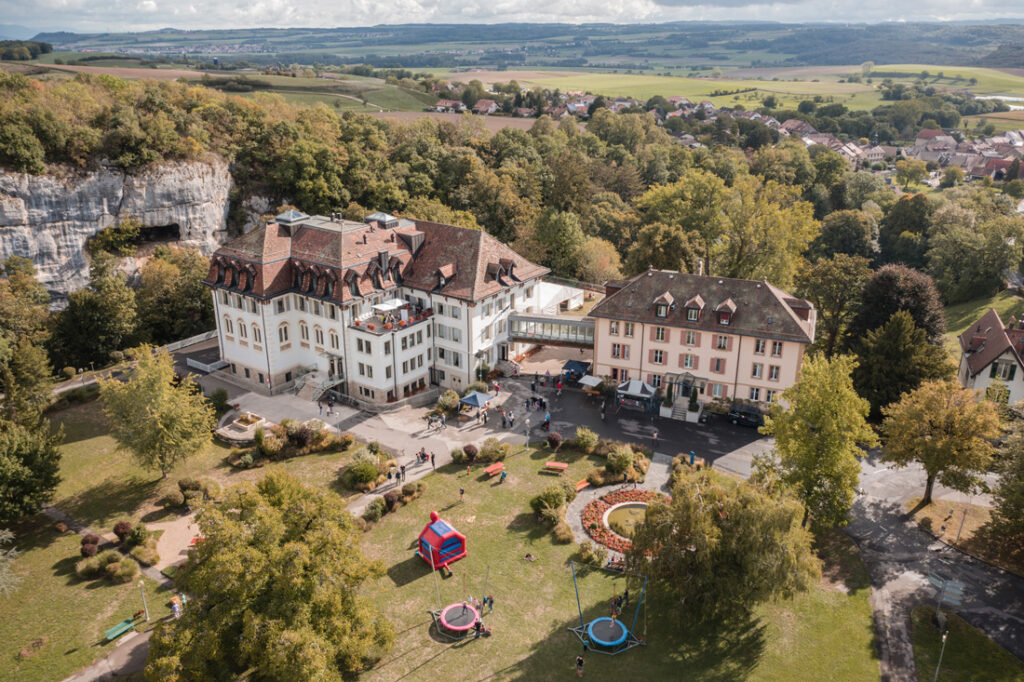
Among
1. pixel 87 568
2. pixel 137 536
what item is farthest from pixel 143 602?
pixel 137 536

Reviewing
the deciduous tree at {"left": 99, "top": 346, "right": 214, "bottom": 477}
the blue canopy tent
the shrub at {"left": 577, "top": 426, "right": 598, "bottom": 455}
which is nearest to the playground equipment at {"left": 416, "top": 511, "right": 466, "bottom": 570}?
the shrub at {"left": 577, "top": 426, "right": 598, "bottom": 455}

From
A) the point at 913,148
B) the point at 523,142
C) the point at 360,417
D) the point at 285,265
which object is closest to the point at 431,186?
the point at 523,142

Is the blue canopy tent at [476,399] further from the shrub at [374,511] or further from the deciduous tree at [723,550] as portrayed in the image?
the deciduous tree at [723,550]

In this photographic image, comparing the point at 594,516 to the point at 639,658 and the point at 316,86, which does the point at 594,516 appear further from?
the point at 316,86

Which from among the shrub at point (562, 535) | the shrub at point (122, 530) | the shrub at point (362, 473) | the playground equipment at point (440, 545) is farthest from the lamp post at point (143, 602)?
the shrub at point (562, 535)

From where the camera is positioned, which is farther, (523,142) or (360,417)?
(523,142)

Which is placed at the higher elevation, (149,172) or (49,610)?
(149,172)

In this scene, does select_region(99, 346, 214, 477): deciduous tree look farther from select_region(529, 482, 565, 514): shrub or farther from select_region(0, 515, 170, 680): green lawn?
select_region(529, 482, 565, 514): shrub

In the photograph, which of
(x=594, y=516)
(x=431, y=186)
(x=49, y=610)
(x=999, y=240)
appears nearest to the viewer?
(x=49, y=610)
